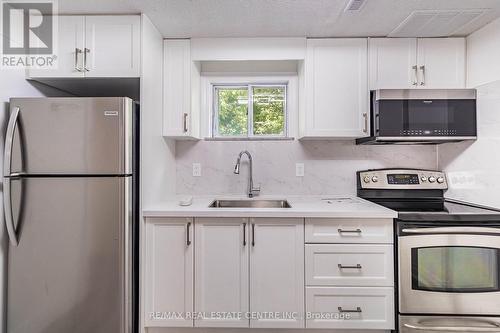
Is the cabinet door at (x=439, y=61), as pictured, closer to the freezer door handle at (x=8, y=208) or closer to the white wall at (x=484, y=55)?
the white wall at (x=484, y=55)

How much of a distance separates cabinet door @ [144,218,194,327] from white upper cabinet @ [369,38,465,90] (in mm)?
1771

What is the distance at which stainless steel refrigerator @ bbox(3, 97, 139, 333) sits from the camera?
168cm

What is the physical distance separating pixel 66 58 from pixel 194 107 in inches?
35.0

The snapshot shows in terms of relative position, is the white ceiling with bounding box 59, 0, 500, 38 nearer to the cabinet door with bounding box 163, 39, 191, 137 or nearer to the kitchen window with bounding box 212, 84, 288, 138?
the cabinet door with bounding box 163, 39, 191, 137

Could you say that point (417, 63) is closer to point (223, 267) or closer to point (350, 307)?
point (350, 307)

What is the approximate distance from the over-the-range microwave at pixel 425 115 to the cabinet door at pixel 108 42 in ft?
5.66

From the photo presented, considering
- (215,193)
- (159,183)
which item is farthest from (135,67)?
(215,193)

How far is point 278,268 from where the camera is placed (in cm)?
188

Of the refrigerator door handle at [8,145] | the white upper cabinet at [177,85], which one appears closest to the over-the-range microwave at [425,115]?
the white upper cabinet at [177,85]

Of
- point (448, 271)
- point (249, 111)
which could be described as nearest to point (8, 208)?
point (249, 111)

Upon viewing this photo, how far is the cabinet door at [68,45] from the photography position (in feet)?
6.11

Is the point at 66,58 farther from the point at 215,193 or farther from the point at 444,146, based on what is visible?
the point at 444,146

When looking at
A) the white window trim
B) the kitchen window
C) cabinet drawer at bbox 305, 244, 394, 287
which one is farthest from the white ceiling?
cabinet drawer at bbox 305, 244, 394, 287

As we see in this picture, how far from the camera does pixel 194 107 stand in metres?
2.33
